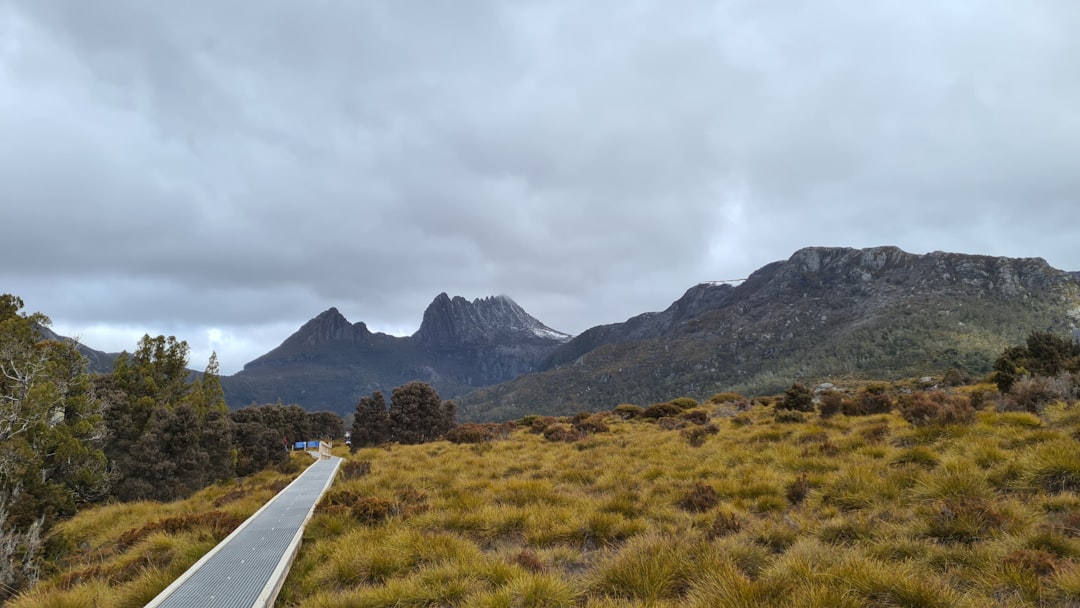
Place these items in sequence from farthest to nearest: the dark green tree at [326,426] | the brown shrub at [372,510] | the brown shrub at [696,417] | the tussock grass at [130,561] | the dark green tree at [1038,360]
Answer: the dark green tree at [326,426] < the brown shrub at [696,417] < the dark green tree at [1038,360] < the brown shrub at [372,510] < the tussock grass at [130,561]

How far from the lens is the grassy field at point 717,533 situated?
5.01 meters

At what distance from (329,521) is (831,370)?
107 meters

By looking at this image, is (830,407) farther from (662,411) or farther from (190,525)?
(190,525)

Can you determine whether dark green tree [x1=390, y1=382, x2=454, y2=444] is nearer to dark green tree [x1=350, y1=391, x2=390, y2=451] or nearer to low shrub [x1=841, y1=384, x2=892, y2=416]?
dark green tree [x1=350, y1=391, x2=390, y2=451]

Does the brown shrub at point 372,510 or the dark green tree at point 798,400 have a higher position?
the dark green tree at point 798,400

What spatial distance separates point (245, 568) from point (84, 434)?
23716mm

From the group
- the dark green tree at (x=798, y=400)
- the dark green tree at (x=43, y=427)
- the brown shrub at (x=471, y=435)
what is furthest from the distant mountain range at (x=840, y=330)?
the dark green tree at (x=798, y=400)

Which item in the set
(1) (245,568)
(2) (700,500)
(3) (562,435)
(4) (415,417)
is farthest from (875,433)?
(4) (415,417)

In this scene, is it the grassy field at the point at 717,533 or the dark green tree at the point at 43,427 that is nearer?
the grassy field at the point at 717,533

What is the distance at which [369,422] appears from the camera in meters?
49.8

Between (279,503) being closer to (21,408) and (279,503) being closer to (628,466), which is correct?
(628,466)

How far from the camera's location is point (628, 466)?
1287 cm

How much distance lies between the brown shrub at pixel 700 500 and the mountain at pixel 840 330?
82329 millimetres

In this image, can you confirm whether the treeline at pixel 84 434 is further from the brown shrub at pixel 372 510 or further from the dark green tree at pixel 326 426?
the dark green tree at pixel 326 426
